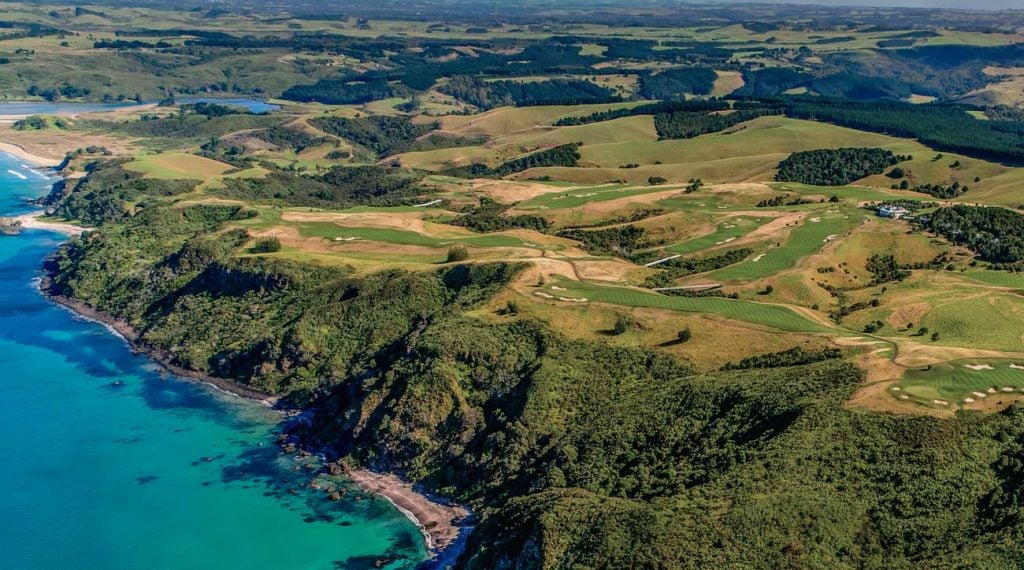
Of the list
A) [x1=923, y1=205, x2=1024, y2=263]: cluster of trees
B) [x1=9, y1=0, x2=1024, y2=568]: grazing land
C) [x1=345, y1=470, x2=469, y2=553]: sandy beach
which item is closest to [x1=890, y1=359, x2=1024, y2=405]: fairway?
[x1=9, y1=0, x2=1024, y2=568]: grazing land

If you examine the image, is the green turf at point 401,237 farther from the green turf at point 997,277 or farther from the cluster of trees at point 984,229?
the cluster of trees at point 984,229

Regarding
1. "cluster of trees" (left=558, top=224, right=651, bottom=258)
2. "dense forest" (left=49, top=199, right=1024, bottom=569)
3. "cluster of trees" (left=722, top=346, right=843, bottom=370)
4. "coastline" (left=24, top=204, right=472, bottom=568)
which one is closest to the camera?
"dense forest" (left=49, top=199, right=1024, bottom=569)

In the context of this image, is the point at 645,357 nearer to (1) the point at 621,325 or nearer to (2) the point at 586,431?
(1) the point at 621,325

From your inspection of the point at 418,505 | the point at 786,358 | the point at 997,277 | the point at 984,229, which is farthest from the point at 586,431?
the point at 984,229

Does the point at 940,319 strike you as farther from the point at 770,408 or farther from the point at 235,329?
the point at 235,329

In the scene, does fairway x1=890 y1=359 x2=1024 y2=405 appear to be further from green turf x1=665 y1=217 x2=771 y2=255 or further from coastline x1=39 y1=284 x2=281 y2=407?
coastline x1=39 y1=284 x2=281 y2=407

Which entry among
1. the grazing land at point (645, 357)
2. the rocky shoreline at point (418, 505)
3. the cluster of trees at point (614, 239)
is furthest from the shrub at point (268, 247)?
the cluster of trees at point (614, 239)
